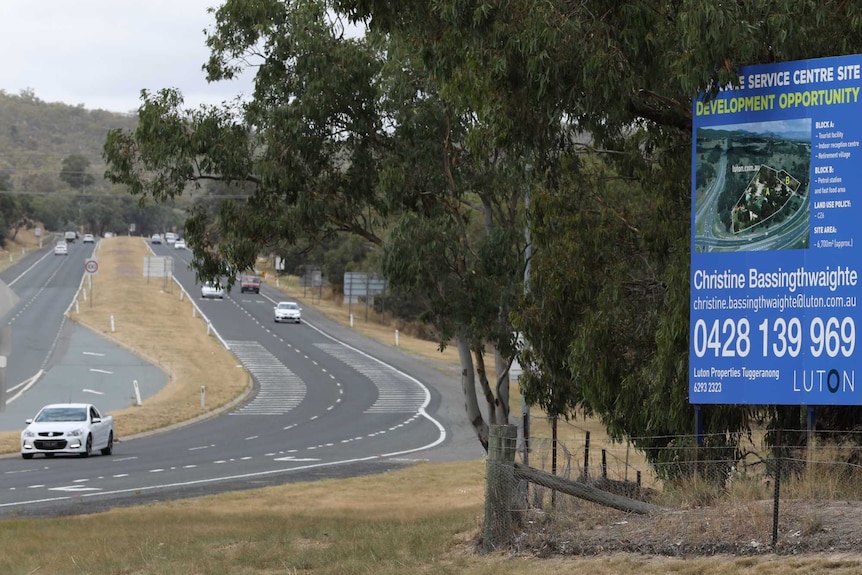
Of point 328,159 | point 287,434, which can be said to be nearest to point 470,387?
point 328,159

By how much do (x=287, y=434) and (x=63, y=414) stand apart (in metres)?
11.5

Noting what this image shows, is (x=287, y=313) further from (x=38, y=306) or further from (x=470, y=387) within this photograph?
(x=470, y=387)


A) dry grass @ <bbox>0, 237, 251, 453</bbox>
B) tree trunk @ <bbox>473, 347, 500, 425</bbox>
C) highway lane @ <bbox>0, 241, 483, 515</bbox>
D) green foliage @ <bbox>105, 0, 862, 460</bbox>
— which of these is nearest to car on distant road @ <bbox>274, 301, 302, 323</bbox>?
highway lane @ <bbox>0, 241, 483, 515</bbox>

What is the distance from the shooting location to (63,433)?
115 ft

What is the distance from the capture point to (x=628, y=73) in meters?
14.5

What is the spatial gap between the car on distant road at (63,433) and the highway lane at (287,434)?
1.61 ft

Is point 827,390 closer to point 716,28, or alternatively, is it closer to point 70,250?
point 716,28

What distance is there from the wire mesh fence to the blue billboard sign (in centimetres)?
86

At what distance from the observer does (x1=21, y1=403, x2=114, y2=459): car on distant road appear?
3506cm

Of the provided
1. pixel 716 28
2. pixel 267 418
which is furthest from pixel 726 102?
pixel 267 418

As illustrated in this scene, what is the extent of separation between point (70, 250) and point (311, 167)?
148 metres

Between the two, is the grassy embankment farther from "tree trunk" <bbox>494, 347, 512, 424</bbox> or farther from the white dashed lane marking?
the white dashed lane marking

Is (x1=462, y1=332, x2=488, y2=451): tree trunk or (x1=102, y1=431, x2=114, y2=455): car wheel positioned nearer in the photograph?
(x1=462, y1=332, x2=488, y2=451): tree trunk

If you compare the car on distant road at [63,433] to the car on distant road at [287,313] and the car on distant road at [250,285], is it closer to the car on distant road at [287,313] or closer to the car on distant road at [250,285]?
the car on distant road at [287,313]
